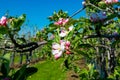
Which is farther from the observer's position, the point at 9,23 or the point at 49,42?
the point at 9,23

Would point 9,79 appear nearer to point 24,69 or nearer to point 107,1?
point 24,69

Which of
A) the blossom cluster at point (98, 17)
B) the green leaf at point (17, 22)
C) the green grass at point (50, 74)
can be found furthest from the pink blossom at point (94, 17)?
the green grass at point (50, 74)

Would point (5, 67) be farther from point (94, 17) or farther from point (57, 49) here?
point (94, 17)

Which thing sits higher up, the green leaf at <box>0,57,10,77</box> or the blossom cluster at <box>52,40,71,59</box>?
the blossom cluster at <box>52,40,71,59</box>

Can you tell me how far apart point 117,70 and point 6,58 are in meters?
3.99

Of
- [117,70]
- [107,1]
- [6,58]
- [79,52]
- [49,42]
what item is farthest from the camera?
[117,70]

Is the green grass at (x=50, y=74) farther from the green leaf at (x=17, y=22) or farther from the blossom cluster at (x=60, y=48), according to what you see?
the blossom cluster at (x=60, y=48)

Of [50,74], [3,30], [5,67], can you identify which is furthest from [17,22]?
[50,74]

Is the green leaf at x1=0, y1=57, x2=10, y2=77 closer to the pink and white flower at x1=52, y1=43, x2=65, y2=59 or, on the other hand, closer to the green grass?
the pink and white flower at x1=52, y1=43, x2=65, y2=59

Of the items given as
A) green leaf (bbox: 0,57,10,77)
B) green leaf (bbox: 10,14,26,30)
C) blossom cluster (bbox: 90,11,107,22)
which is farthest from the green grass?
green leaf (bbox: 0,57,10,77)

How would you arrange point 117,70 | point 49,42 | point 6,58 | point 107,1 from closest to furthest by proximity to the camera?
1. point 6,58
2. point 49,42
3. point 107,1
4. point 117,70

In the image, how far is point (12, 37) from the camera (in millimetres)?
2188

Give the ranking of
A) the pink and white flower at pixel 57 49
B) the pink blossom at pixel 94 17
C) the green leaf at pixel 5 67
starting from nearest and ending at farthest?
the green leaf at pixel 5 67 < the pink and white flower at pixel 57 49 < the pink blossom at pixel 94 17

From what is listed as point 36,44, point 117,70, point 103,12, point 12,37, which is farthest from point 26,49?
point 117,70
